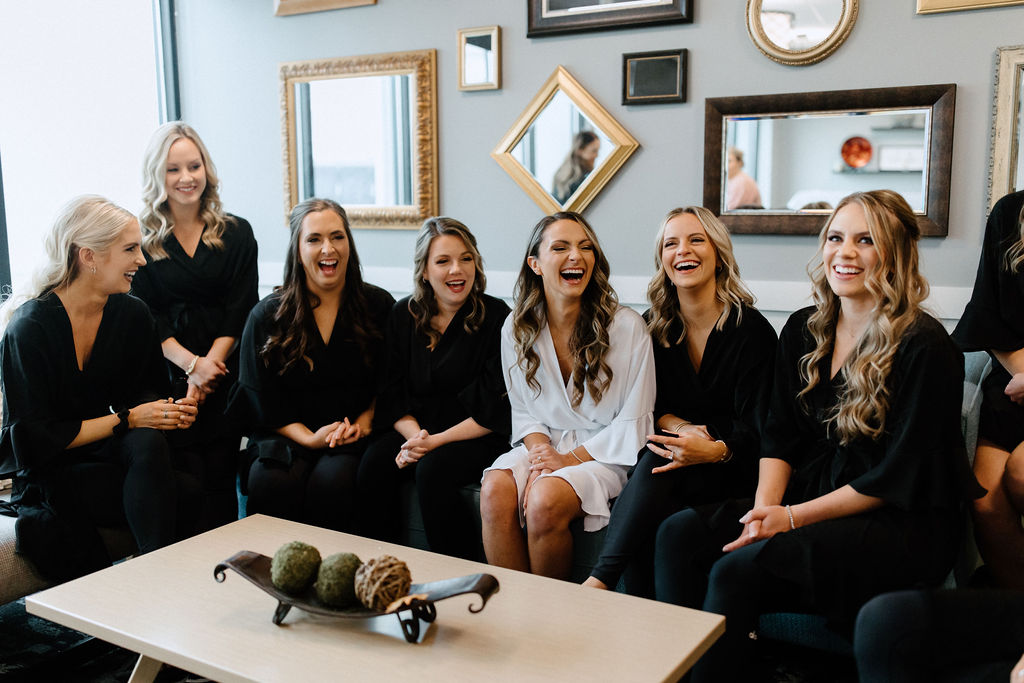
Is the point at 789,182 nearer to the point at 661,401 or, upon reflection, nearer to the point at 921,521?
→ the point at 661,401

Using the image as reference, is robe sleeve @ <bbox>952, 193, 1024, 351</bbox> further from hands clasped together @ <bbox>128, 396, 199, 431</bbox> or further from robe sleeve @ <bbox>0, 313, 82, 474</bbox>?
robe sleeve @ <bbox>0, 313, 82, 474</bbox>

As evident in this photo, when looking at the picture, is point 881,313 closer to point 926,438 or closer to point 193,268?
point 926,438

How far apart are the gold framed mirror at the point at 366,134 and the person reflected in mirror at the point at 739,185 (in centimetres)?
134

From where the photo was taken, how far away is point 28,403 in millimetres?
2463

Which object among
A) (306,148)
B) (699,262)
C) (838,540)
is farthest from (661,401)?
(306,148)

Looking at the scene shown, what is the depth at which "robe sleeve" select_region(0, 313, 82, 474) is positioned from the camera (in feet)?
7.99

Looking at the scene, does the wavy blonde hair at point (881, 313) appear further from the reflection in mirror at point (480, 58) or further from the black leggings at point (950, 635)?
the reflection in mirror at point (480, 58)

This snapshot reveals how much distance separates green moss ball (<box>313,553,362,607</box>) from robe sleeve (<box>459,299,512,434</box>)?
3.74 feet

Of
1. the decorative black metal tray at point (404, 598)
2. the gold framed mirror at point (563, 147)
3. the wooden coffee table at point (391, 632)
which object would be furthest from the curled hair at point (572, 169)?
the decorative black metal tray at point (404, 598)

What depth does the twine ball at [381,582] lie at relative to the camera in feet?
5.34

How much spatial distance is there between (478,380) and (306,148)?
82.7 inches

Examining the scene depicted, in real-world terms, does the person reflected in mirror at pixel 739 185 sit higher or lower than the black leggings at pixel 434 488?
higher

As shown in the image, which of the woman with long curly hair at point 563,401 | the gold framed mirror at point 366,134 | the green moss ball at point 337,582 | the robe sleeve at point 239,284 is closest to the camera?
the green moss ball at point 337,582

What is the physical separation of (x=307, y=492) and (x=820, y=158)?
2.11 meters
